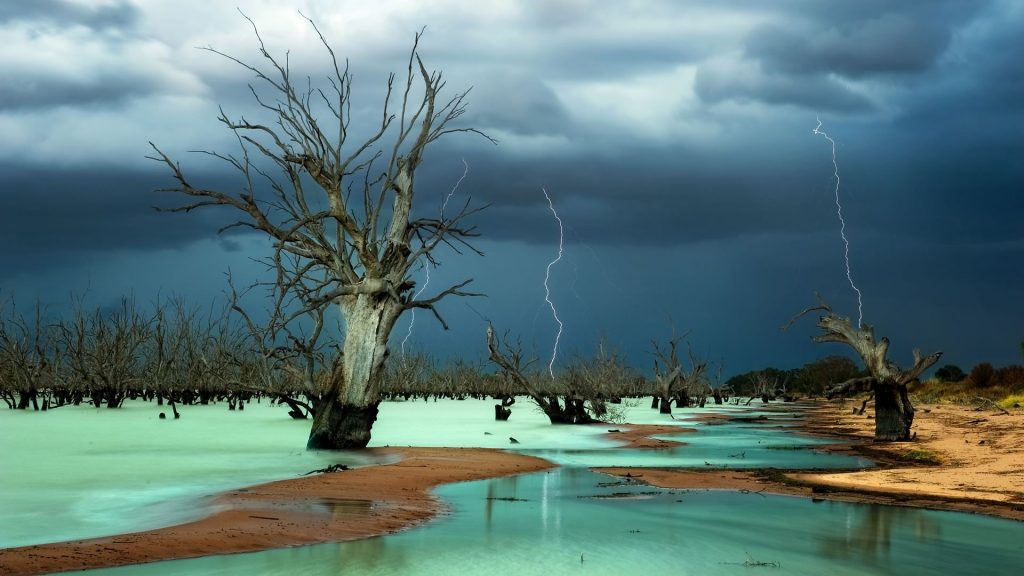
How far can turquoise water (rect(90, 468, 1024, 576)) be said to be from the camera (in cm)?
765

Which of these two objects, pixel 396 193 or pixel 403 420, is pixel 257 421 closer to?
pixel 403 420

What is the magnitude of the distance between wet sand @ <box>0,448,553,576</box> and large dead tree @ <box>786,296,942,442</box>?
1312 centimetres

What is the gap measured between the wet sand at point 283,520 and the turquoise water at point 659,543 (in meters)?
0.34

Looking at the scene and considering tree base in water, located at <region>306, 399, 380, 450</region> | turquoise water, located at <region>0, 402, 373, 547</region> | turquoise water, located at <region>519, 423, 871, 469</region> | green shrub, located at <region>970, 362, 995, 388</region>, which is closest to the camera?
turquoise water, located at <region>0, 402, 373, 547</region>

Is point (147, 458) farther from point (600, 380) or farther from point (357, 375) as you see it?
point (600, 380)

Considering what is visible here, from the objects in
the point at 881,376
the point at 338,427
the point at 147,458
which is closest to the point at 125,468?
the point at 147,458

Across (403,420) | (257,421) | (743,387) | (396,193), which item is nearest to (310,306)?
(396,193)

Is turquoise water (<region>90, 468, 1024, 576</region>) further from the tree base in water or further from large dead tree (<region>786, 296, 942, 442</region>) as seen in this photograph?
large dead tree (<region>786, 296, 942, 442</region>)

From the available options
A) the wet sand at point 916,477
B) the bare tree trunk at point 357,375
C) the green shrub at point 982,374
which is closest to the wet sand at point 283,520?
the bare tree trunk at point 357,375

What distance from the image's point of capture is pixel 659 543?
895 cm

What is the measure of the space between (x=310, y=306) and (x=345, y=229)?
201 cm

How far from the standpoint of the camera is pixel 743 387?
397 feet

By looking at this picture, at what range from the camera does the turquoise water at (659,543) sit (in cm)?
765

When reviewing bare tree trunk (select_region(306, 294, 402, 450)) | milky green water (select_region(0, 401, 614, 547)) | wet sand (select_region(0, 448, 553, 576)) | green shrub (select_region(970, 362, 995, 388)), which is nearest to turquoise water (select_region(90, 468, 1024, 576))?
wet sand (select_region(0, 448, 553, 576))
